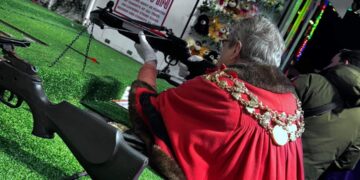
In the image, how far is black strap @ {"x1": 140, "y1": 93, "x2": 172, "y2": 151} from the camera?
2.12 meters

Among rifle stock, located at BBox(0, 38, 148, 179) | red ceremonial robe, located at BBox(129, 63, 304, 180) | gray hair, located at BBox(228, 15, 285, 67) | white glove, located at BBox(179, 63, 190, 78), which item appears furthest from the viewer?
white glove, located at BBox(179, 63, 190, 78)

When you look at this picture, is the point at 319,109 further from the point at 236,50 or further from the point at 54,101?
the point at 54,101

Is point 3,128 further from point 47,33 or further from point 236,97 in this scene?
point 47,33

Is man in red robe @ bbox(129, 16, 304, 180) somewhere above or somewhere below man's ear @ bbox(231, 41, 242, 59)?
below

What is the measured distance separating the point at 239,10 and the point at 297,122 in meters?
6.52

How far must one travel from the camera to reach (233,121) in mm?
2031

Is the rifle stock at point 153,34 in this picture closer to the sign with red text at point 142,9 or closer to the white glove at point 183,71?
the white glove at point 183,71

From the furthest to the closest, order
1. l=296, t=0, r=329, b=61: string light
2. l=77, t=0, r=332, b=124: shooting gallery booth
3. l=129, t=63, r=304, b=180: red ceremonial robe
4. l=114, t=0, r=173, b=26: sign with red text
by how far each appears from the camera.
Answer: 1. l=296, t=0, r=329, b=61: string light
2. l=77, t=0, r=332, b=124: shooting gallery booth
3. l=114, t=0, r=173, b=26: sign with red text
4. l=129, t=63, r=304, b=180: red ceremonial robe

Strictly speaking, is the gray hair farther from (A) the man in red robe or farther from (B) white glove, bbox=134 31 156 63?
(B) white glove, bbox=134 31 156 63

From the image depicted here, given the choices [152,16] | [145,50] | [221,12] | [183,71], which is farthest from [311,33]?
[145,50]

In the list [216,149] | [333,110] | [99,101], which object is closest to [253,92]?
[216,149]

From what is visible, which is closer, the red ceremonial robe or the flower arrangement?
the red ceremonial robe

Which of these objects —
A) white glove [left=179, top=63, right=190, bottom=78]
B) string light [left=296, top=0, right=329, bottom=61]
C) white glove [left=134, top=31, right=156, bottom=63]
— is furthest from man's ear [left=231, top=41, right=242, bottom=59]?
string light [left=296, top=0, right=329, bottom=61]

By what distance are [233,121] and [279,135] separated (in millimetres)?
269
